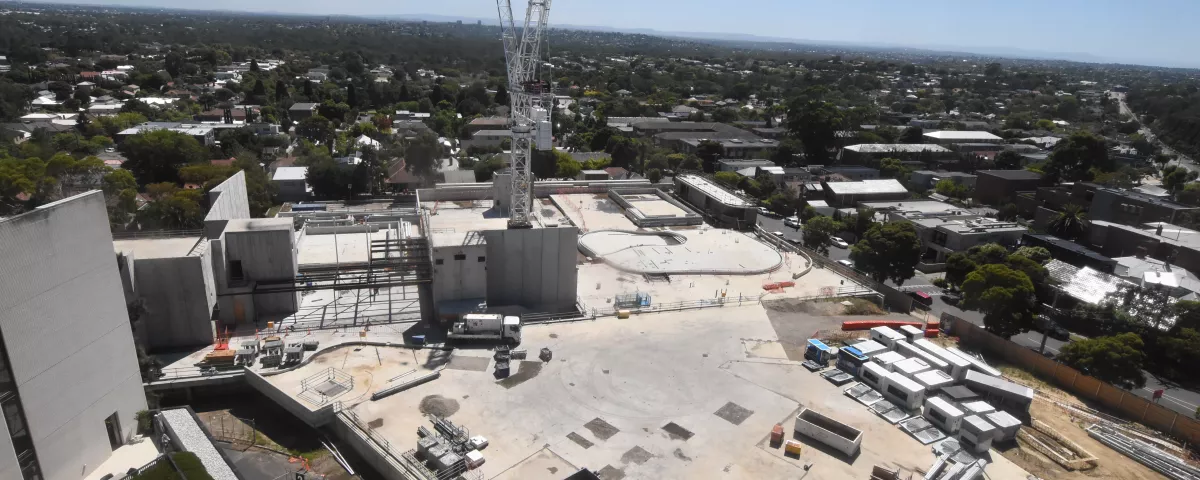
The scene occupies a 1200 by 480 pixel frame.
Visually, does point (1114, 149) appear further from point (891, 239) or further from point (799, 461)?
point (799, 461)

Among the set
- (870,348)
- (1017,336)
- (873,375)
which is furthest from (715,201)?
(873,375)

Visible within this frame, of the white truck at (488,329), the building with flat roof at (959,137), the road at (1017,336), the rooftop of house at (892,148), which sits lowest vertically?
the road at (1017,336)

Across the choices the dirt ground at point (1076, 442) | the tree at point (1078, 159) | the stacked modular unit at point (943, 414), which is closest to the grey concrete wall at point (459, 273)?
the stacked modular unit at point (943, 414)

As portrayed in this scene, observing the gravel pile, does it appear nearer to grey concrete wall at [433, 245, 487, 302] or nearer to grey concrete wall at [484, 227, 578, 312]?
grey concrete wall at [433, 245, 487, 302]

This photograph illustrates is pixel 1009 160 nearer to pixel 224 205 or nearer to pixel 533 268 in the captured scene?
pixel 533 268

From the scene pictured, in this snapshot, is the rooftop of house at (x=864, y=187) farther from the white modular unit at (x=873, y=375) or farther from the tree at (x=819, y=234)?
the white modular unit at (x=873, y=375)

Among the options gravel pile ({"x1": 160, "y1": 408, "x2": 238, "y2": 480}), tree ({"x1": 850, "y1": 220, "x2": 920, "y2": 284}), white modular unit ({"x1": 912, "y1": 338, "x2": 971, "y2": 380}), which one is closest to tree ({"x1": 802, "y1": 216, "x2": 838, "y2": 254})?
tree ({"x1": 850, "y1": 220, "x2": 920, "y2": 284})
